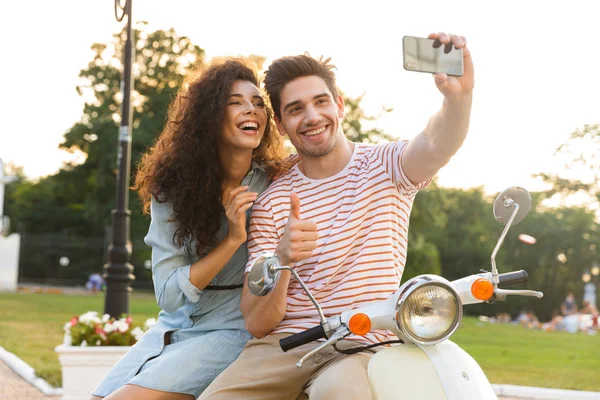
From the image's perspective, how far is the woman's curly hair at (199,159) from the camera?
329 cm

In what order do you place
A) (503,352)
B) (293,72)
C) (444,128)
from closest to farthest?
(444,128) → (293,72) → (503,352)

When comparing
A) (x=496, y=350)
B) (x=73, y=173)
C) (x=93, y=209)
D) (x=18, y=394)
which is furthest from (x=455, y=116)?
(x=73, y=173)

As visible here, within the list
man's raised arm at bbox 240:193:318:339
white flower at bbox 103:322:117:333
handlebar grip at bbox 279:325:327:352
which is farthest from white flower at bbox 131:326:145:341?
handlebar grip at bbox 279:325:327:352

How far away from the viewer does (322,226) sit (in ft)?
9.56

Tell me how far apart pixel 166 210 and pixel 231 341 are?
0.58m

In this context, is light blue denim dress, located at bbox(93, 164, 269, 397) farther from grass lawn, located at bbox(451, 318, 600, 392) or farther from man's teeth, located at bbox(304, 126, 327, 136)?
grass lawn, located at bbox(451, 318, 600, 392)

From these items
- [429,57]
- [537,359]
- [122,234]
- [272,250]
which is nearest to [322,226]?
[272,250]

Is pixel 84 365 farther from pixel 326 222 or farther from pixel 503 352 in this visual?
pixel 503 352

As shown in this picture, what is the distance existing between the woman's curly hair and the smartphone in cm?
123

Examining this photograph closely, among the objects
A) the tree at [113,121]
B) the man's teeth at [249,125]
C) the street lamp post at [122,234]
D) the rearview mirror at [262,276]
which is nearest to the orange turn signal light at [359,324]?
the rearview mirror at [262,276]

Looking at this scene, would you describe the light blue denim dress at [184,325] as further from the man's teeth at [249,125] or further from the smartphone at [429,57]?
the smartphone at [429,57]

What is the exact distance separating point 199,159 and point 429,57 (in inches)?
54.9

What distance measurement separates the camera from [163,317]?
3523 millimetres

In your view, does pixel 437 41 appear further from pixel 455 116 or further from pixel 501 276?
pixel 501 276
